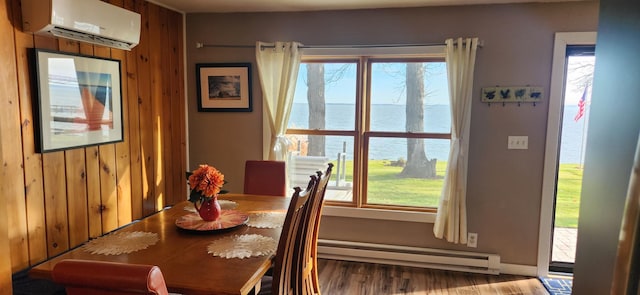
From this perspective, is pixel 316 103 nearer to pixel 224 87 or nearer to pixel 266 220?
pixel 224 87

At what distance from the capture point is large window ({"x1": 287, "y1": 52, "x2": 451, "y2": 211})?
3404 millimetres

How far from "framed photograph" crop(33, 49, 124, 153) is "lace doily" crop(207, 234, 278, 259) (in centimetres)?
126

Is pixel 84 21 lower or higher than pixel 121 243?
higher

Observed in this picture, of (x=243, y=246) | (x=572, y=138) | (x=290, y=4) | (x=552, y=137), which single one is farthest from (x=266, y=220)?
(x=572, y=138)

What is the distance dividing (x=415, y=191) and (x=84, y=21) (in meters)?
2.74

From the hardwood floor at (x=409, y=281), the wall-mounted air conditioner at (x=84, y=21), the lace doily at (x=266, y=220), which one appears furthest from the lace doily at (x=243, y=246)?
the wall-mounted air conditioner at (x=84, y=21)

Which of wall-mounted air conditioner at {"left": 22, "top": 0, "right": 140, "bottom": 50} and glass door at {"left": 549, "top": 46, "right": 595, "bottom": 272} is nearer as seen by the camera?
wall-mounted air conditioner at {"left": 22, "top": 0, "right": 140, "bottom": 50}

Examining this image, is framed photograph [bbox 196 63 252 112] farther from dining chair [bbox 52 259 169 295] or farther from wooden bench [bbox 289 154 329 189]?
dining chair [bbox 52 259 169 295]

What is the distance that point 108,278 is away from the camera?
3.64 ft

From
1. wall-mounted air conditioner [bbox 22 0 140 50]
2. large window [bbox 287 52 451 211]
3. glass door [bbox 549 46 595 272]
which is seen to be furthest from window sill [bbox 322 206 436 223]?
wall-mounted air conditioner [bbox 22 0 140 50]

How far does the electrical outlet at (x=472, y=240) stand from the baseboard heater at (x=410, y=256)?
0.22ft

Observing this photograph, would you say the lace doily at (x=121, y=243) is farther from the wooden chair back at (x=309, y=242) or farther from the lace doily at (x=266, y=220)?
the wooden chair back at (x=309, y=242)

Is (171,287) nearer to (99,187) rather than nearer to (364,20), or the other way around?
(99,187)

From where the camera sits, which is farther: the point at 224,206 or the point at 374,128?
the point at 374,128
